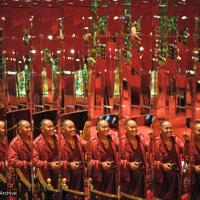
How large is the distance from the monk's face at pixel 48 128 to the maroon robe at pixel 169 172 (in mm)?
428

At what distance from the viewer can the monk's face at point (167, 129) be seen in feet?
5.29

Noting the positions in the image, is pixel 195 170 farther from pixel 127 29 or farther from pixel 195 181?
pixel 127 29

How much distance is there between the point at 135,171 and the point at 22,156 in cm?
48

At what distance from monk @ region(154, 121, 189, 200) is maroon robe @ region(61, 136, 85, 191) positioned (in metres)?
0.30

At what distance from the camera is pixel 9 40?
74.0 inches

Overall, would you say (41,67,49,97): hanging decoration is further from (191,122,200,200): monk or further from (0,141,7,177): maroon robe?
(191,122,200,200): monk

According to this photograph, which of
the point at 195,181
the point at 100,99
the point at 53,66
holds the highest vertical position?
the point at 53,66

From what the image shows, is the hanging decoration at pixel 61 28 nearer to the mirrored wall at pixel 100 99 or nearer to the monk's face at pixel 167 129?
the mirrored wall at pixel 100 99

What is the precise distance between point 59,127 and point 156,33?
53 cm

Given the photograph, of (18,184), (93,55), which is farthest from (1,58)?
(18,184)

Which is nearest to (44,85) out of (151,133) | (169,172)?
(151,133)

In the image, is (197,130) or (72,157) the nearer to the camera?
(197,130)

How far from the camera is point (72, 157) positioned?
183 centimetres

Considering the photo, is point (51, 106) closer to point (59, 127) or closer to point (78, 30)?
point (59, 127)
